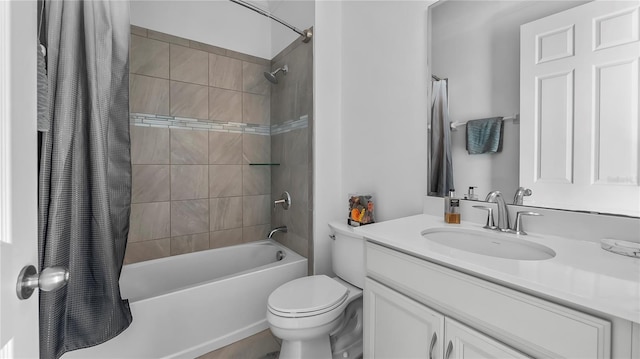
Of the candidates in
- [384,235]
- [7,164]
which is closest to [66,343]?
[7,164]

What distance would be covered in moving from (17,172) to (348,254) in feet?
4.43

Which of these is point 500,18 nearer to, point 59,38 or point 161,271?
point 59,38

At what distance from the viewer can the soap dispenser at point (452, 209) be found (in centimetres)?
123

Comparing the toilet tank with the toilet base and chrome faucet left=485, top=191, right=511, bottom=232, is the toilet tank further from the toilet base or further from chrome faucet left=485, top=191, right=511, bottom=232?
chrome faucet left=485, top=191, right=511, bottom=232

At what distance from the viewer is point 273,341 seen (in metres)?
1.72

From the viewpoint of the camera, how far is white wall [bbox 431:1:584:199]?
3.66 ft

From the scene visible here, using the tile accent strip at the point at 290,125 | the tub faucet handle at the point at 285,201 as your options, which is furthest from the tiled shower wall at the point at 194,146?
the tub faucet handle at the point at 285,201

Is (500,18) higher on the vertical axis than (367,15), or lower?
lower

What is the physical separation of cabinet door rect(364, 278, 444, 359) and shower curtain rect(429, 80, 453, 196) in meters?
0.62

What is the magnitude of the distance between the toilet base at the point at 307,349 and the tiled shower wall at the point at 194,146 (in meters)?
1.15

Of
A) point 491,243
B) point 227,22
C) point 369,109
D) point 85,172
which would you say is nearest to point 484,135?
point 491,243

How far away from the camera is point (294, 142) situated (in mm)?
2109

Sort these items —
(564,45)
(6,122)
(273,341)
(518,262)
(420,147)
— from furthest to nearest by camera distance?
(273,341) < (420,147) < (564,45) < (518,262) < (6,122)

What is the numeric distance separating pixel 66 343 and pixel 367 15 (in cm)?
221
